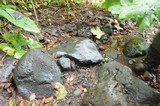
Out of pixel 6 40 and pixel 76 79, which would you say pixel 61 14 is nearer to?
pixel 6 40

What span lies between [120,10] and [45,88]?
930mm

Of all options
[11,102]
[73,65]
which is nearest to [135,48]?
[73,65]

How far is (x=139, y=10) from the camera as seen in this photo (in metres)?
1.25

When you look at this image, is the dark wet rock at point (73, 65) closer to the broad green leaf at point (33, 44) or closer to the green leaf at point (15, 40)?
the broad green leaf at point (33, 44)

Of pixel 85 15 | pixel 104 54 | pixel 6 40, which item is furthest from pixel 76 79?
pixel 85 15

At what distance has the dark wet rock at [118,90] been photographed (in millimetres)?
1683

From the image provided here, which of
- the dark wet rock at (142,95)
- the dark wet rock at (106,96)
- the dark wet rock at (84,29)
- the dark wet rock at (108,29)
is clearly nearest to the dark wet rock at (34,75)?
the dark wet rock at (106,96)

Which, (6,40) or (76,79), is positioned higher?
(6,40)

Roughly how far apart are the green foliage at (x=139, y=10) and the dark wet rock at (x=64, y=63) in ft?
2.90

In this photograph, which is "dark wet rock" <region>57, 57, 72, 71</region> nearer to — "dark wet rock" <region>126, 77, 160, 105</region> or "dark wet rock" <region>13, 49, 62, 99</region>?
"dark wet rock" <region>13, 49, 62, 99</region>

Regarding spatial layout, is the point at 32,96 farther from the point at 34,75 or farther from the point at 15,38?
the point at 15,38

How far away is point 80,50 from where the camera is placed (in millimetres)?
2229

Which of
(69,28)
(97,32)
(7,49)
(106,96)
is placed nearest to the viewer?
(106,96)

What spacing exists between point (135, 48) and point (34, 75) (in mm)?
1149
